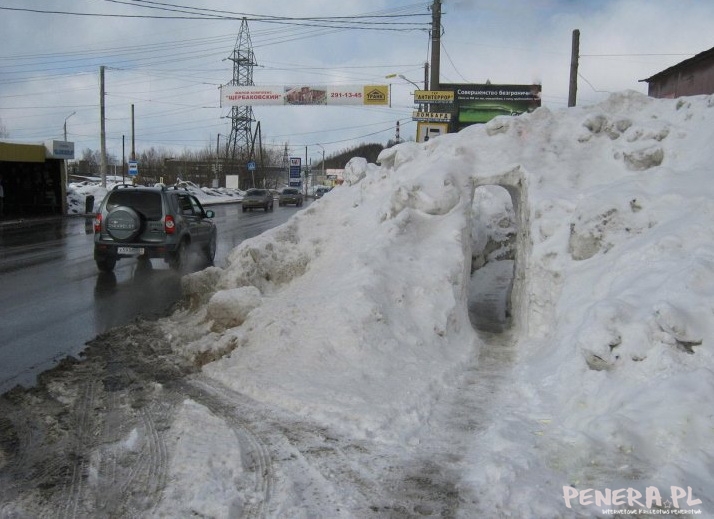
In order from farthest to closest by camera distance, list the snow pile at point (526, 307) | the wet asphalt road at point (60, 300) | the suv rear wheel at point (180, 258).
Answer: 1. the suv rear wheel at point (180, 258)
2. the wet asphalt road at point (60, 300)
3. the snow pile at point (526, 307)

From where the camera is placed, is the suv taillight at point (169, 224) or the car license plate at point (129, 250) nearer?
the car license plate at point (129, 250)

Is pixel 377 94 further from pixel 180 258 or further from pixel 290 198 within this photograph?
pixel 180 258

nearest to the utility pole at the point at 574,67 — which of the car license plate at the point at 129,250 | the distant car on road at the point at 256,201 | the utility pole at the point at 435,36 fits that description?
the utility pole at the point at 435,36

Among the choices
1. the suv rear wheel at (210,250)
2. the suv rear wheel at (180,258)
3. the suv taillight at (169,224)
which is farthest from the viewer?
the suv rear wheel at (210,250)

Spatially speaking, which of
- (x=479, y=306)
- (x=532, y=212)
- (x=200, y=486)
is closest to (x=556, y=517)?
(x=200, y=486)

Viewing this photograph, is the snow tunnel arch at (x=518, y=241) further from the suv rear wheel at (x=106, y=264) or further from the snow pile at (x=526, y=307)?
the suv rear wheel at (x=106, y=264)

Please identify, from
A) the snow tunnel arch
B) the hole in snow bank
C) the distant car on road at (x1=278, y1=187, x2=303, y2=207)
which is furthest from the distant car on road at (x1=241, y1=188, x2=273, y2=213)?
the snow tunnel arch

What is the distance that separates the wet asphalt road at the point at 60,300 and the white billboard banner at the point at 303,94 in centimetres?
A: 3081

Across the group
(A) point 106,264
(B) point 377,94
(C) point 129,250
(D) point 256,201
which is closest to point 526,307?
(C) point 129,250

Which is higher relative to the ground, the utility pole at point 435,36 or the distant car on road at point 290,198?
the utility pole at point 435,36

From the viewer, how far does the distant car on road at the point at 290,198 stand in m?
→ 48.9

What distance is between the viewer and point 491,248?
38.0 ft

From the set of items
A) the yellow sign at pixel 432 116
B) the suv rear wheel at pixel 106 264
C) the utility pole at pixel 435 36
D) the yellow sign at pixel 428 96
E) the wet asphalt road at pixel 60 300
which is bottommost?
the wet asphalt road at pixel 60 300

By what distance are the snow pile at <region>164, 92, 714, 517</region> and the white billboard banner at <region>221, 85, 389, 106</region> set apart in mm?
36187
